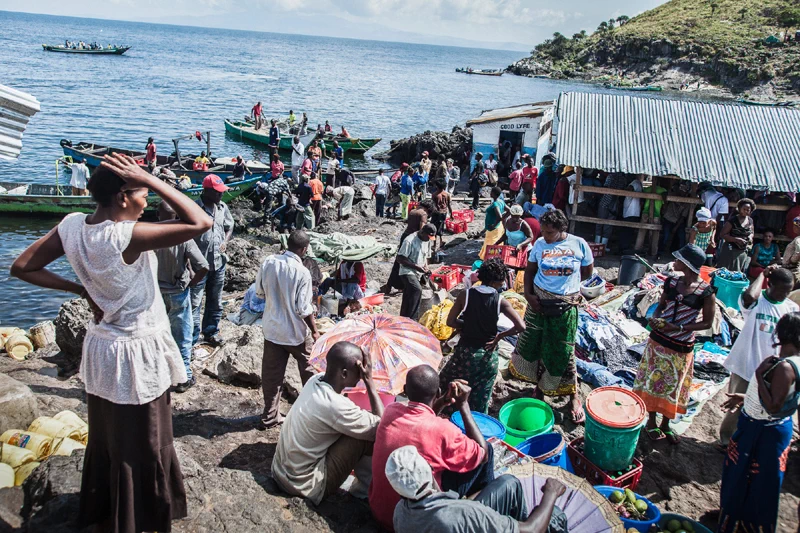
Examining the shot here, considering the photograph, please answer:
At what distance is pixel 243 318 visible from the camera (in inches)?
323

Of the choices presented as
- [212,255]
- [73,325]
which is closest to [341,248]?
[212,255]

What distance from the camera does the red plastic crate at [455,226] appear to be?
48.6ft

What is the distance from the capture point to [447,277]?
9.72 meters

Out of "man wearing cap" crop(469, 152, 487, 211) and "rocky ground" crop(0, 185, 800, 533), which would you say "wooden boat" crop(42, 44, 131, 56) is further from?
"rocky ground" crop(0, 185, 800, 533)

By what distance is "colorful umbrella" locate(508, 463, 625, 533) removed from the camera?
3.69 m

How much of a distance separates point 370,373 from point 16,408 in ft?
9.56

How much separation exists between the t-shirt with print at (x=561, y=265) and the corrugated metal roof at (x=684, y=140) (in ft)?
19.8

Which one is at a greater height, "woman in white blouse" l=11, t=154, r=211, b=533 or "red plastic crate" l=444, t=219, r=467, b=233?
"woman in white blouse" l=11, t=154, r=211, b=533

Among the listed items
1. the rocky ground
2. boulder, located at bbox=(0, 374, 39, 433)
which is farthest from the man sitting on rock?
boulder, located at bbox=(0, 374, 39, 433)

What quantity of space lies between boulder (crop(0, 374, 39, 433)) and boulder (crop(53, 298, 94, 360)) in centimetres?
218

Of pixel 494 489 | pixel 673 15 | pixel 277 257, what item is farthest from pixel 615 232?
pixel 673 15

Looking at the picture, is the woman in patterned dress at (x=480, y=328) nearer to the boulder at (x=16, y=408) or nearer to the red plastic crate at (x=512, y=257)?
the boulder at (x=16, y=408)

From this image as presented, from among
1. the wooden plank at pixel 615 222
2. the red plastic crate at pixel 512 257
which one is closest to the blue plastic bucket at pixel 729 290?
the red plastic crate at pixel 512 257

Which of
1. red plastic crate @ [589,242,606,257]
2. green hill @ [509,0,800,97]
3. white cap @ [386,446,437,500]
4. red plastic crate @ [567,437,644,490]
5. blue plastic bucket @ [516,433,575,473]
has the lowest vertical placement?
red plastic crate @ [567,437,644,490]
